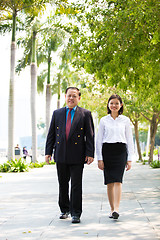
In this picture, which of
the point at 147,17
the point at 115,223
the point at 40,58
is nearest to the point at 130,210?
the point at 115,223

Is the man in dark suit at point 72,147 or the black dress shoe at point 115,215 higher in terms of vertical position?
the man in dark suit at point 72,147

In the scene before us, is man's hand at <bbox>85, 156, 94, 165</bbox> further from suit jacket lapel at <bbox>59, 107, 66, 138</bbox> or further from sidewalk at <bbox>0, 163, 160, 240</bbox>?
sidewalk at <bbox>0, 163, 160, 240</bbox>

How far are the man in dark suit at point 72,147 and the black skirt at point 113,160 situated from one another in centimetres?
29

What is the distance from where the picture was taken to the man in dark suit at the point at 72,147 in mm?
6008

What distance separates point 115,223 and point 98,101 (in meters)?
24.5

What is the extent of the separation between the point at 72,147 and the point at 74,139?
120mm

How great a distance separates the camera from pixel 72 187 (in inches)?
239

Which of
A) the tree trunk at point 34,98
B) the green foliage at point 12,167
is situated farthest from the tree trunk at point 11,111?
the tree trunk at point 34,98

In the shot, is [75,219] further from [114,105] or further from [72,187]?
[114,105]

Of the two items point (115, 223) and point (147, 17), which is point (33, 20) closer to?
point (147, 17)

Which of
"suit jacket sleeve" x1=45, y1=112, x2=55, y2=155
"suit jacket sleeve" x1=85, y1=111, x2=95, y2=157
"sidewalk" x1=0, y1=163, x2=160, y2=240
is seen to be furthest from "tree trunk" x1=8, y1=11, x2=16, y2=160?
"suit jacket sleeve" x1=85, y1=111, x2=95, y2=157

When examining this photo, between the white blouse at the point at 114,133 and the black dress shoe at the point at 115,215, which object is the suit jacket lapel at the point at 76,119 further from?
the black dress shoe at the point at 115,215

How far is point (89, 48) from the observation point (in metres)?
12.9

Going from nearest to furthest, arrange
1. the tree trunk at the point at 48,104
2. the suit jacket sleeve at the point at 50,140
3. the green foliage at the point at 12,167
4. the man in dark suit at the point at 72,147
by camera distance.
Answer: the man in dark suit at the point at 72,147
the suit jacket sleeve at the point at 50,140
the green foliage at the point at 12,167
the tree trunk at the point at 48,104
